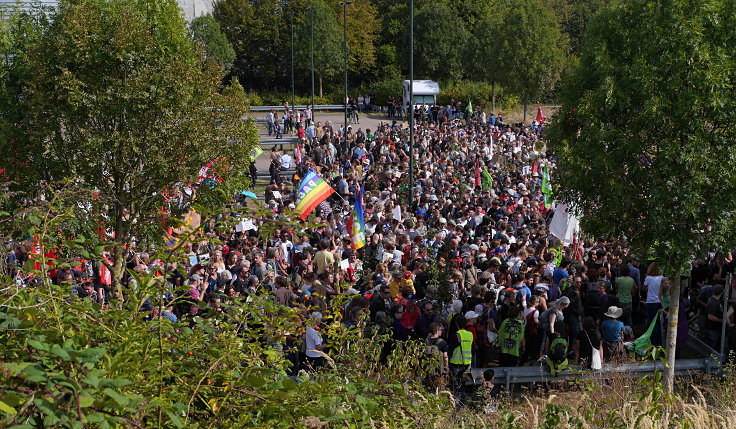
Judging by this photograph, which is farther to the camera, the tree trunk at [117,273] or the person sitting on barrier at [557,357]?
the person sitting on barrier at [557,357]

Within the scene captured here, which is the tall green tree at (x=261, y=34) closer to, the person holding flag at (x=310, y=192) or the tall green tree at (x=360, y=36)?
the tall green tree at (x=360, y=36)

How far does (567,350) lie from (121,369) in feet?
29.9

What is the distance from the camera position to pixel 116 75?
13078mm

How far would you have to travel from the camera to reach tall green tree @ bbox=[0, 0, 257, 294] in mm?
12742

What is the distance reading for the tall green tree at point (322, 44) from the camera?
58281 millimetres

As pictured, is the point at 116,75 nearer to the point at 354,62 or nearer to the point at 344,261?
the point at 344,261

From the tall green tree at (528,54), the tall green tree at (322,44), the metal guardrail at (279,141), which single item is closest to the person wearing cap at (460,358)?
the metal guardrail at (279,141)

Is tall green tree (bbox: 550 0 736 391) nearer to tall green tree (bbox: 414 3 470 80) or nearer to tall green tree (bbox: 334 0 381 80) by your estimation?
tall green tree (bbox: 414 3 470 80)

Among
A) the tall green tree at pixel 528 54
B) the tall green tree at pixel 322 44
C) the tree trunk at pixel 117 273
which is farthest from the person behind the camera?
the tall green tree at pixel 322 44

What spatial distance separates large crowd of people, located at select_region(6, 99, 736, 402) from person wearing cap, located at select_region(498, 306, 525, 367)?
0.8 inches

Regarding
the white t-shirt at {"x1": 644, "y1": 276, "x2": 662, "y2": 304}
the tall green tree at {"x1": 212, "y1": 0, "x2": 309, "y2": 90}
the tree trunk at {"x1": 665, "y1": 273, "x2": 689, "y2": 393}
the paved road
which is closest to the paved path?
the paved road

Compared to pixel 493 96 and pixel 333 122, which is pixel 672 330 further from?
pixel 493 96

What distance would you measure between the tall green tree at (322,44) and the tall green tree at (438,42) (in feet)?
19.9

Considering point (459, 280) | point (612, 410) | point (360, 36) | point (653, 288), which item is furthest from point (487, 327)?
point (360, 36)
